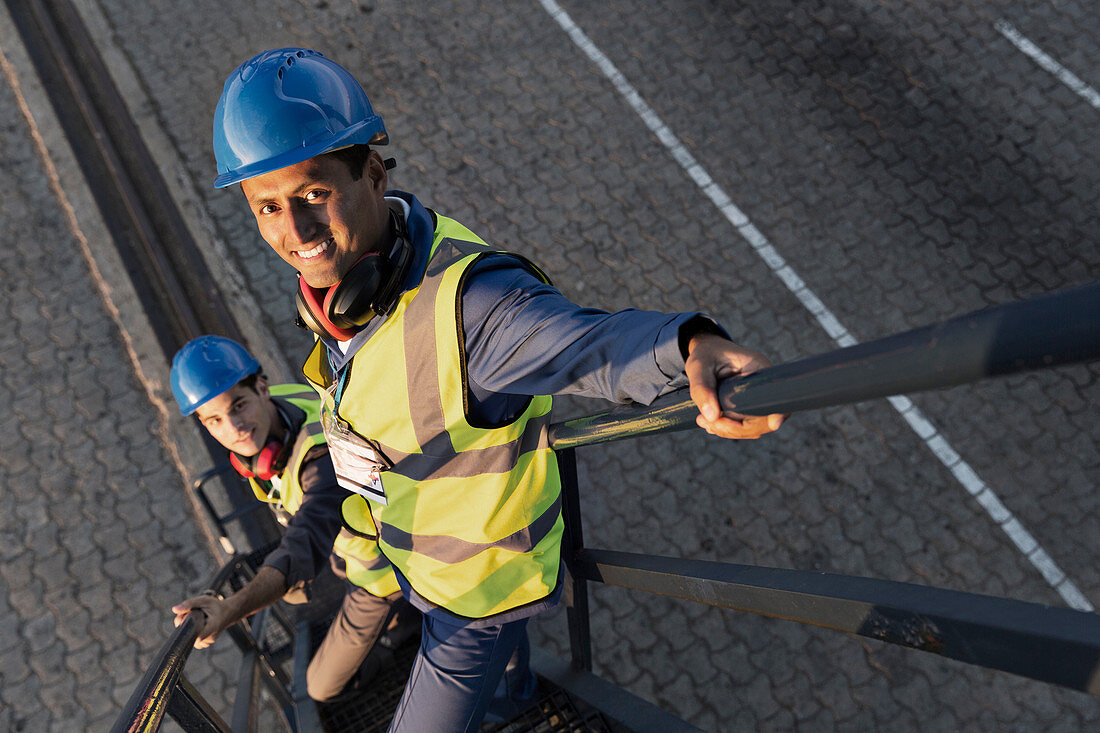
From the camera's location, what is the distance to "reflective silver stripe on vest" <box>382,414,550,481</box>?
2.10 m

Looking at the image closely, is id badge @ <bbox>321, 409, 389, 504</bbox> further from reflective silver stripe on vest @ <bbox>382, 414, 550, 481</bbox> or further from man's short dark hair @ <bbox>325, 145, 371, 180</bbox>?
man's short dark hair @ <bbox>325, 145, 371, 180</bbox>

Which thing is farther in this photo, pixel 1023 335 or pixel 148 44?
pixel 148 44

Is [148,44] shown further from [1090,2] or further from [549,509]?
[1090,2]

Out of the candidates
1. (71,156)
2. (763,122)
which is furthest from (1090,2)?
(71,156)

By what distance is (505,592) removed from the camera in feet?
7.72

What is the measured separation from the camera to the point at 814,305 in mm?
5621

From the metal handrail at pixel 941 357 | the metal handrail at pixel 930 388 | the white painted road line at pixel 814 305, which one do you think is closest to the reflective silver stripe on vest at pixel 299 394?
the metal handrail at pixel 930 388

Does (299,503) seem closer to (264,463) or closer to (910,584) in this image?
(264,463)

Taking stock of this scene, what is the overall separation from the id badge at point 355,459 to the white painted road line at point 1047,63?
279 inches

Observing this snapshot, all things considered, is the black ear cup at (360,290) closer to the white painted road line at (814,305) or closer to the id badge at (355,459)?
the id badge at (355,459)

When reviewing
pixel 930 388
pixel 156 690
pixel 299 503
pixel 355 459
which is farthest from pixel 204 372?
pixel 930 388

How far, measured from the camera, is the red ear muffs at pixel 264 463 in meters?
3.48

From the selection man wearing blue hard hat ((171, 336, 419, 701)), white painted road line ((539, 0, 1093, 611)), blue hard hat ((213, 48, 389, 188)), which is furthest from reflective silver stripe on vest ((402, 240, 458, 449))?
white painted road line ((539, 0, 1093, 611))

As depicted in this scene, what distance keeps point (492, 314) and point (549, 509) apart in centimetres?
77
